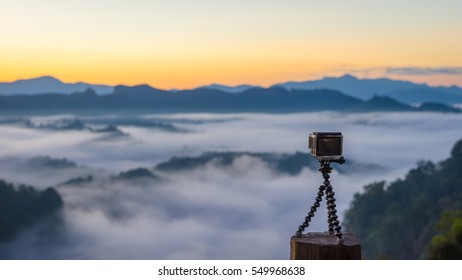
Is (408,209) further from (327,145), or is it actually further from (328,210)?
(327,145)

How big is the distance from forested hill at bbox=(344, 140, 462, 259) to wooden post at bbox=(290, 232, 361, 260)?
4110 cm

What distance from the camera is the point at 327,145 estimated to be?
11.6 ft

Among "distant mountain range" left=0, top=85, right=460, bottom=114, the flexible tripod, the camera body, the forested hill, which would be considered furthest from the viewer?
"distant mountain range" left=0, top=85, right=460, bottom=114

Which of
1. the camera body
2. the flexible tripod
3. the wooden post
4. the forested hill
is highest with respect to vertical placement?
the camera body

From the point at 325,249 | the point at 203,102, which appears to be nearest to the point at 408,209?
the point at 325,249

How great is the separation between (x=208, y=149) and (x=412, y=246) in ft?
273

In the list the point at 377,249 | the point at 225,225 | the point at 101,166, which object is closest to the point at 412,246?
the point at 377,249

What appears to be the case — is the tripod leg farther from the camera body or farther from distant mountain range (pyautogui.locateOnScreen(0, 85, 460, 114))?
distant mountain range (pyautogui.locateOnScreen(0, 85, 460, 114))

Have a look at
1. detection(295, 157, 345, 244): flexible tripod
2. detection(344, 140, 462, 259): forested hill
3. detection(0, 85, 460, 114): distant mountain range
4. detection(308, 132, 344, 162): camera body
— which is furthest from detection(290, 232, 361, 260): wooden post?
detection(0, 85, 460, 114): distant mountain range

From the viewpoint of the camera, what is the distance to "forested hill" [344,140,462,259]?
165ft

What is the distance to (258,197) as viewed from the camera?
12400 cm

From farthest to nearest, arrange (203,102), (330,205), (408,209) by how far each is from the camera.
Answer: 1. (203,102)
2. (408,209)
3. (330,205)

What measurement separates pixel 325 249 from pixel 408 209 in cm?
5162

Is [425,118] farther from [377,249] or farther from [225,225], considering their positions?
[377,249]
